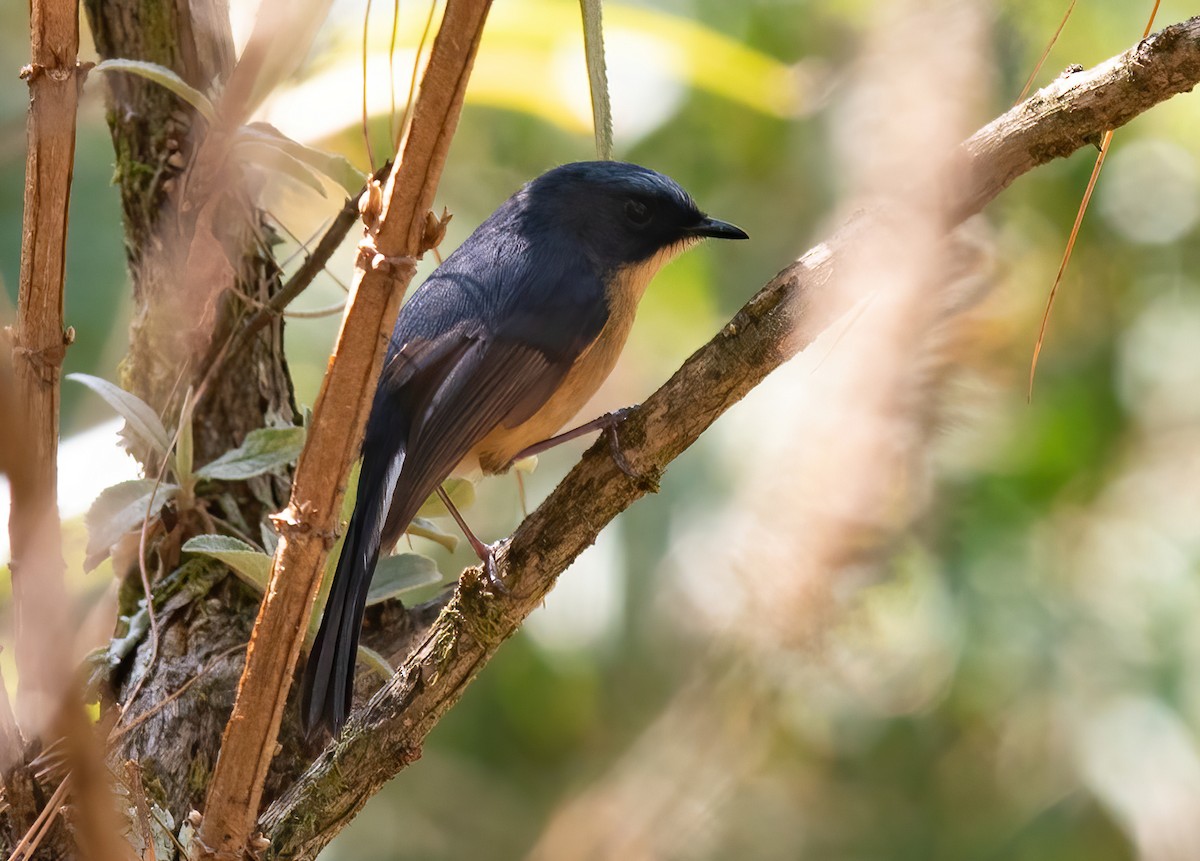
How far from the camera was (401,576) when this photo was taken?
6.42ft

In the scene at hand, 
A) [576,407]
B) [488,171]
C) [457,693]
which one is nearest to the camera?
[457,693]

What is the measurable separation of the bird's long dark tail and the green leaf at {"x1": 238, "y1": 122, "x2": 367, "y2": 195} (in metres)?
0.56

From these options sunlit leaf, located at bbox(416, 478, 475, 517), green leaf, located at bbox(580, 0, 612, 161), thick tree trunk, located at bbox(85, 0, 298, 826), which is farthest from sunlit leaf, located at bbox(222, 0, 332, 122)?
sunlit leaf, located at bbox(416, 478, 475, 517)

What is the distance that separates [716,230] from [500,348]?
60cm

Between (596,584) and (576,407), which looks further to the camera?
(596,584)

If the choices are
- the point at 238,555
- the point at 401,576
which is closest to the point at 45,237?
the point at 238,555

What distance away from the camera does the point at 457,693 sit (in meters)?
1.65

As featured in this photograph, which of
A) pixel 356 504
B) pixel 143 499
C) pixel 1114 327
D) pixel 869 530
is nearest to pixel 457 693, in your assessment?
pixel 356 504

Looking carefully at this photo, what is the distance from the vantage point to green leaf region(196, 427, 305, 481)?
1895 mm

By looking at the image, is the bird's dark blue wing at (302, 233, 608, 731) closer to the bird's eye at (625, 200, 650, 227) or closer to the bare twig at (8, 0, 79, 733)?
the bird's eye at (625, 200, 650, 227)

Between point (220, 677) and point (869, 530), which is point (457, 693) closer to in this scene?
point (220, 677)

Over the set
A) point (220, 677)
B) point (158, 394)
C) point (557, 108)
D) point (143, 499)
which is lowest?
point (220, 677)

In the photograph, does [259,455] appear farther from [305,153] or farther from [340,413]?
[340,413]

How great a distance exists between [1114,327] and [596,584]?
1.76 meters
